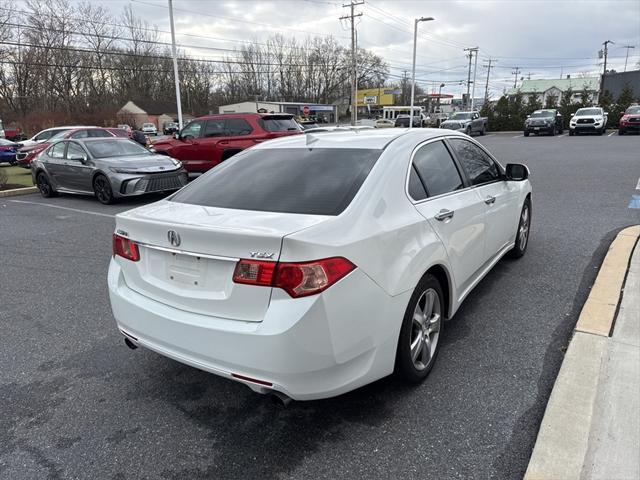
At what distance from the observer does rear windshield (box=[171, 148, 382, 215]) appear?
2.68m

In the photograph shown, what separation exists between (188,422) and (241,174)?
167 cm

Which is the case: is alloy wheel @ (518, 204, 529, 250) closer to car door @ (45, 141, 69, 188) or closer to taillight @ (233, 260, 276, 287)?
taillight @ (233, 260, 276, 287)

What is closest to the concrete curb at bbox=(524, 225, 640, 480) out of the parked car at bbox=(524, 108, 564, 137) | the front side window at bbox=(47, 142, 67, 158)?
the front side window at bbox=(47, 142, 67, 158)

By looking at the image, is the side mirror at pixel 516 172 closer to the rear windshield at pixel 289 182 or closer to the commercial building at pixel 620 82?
the rear windshield at pixel 289 182

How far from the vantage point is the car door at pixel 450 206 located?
305 cm

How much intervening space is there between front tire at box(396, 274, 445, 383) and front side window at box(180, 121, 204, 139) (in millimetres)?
10943

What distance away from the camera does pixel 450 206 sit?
326 centimetres

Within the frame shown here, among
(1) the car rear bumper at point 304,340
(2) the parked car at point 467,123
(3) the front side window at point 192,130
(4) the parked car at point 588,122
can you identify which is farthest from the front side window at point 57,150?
(4) the parked car at point 588,122

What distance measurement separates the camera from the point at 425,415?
267cm

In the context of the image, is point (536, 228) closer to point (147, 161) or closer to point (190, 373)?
point (190, 373)

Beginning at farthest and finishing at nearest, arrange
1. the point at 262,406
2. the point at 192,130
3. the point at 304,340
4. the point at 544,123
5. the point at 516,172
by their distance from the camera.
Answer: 1. the point at 544,123
2. the point at 192,130
3. the point at 516,172
4. the point at 262,406
5. the point at 304,340

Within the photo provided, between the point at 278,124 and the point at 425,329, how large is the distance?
10.2 metres

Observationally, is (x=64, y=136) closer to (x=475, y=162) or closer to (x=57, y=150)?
(x=57, y=150)

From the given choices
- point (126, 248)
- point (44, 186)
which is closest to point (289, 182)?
point (126, 248)
